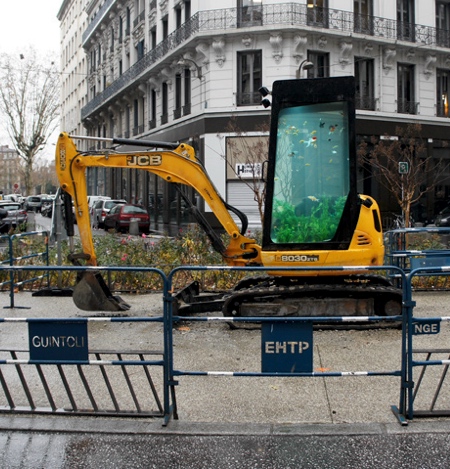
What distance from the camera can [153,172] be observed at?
30.9 ft

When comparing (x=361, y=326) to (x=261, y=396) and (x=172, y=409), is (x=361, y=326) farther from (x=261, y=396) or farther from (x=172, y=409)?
(x=172, y=409)

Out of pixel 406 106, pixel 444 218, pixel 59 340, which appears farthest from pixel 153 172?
pixel 406 106

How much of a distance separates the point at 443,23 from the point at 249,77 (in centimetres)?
Answer: 1186

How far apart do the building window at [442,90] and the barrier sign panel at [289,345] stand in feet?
99.9

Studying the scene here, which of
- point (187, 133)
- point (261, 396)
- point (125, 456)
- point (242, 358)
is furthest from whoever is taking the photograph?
point (187, 133)

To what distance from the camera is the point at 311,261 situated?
833 cm

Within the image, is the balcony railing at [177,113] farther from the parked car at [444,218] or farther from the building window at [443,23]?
the parked car at [444,218]

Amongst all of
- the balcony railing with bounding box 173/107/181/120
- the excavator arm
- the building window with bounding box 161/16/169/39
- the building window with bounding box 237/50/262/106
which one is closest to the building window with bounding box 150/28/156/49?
the building window with bounding box 161/16/169/39

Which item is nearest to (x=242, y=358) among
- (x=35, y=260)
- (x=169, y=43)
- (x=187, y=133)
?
(x=35, y=260)

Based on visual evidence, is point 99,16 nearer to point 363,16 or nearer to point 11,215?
point 11,215

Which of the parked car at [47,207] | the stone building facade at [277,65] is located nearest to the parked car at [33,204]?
the parked car at [47,207]

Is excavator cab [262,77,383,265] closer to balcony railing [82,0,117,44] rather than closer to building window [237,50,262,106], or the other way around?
building window [237,50,262,106]

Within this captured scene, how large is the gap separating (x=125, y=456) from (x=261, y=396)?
5.56 ft

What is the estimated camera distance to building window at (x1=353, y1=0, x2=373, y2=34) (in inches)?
1180
